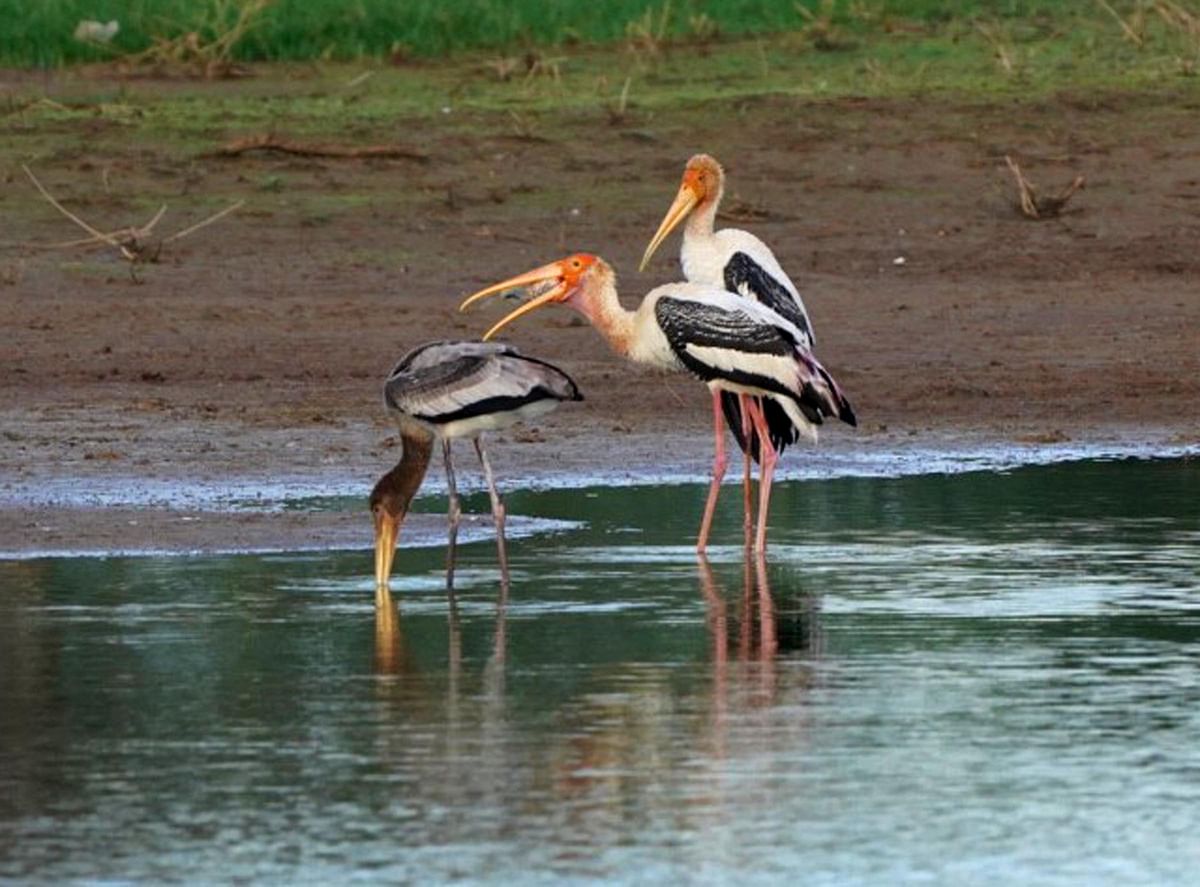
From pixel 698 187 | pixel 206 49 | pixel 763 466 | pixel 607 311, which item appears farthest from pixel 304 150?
pixel 763 466

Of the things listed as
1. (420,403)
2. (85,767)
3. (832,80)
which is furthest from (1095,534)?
(832,80)

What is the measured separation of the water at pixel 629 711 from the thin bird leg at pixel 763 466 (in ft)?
0.38

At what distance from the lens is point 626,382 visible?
49.4 ft

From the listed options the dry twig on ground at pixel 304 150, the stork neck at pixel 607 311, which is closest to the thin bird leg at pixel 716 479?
the stork neck at pixel 607 311

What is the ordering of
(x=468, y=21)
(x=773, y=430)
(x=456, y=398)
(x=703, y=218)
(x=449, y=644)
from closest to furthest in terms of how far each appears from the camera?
(x=449, y=644) < (x=456, y=398) < (x=773, y=430) < (x=703, y=218) < (x=468, y=21)

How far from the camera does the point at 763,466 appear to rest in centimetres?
1141

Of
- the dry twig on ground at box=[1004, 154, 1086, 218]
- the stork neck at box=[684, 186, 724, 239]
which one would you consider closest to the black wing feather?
the stork neck at box=[684, 186, 724, 239]

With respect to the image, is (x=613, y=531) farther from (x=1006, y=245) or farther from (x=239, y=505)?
(x=1006, y=245)

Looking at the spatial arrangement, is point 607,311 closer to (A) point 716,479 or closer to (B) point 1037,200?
(A) point 716,479

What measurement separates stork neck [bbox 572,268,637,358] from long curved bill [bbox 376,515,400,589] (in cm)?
159

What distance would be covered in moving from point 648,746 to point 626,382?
25.5ft

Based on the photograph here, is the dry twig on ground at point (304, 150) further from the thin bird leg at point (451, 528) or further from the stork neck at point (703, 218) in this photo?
the thin bird leg at point (451, 528)

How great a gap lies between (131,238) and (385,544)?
7376 mm

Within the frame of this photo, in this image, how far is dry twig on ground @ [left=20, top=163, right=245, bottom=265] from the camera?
1708 cm
